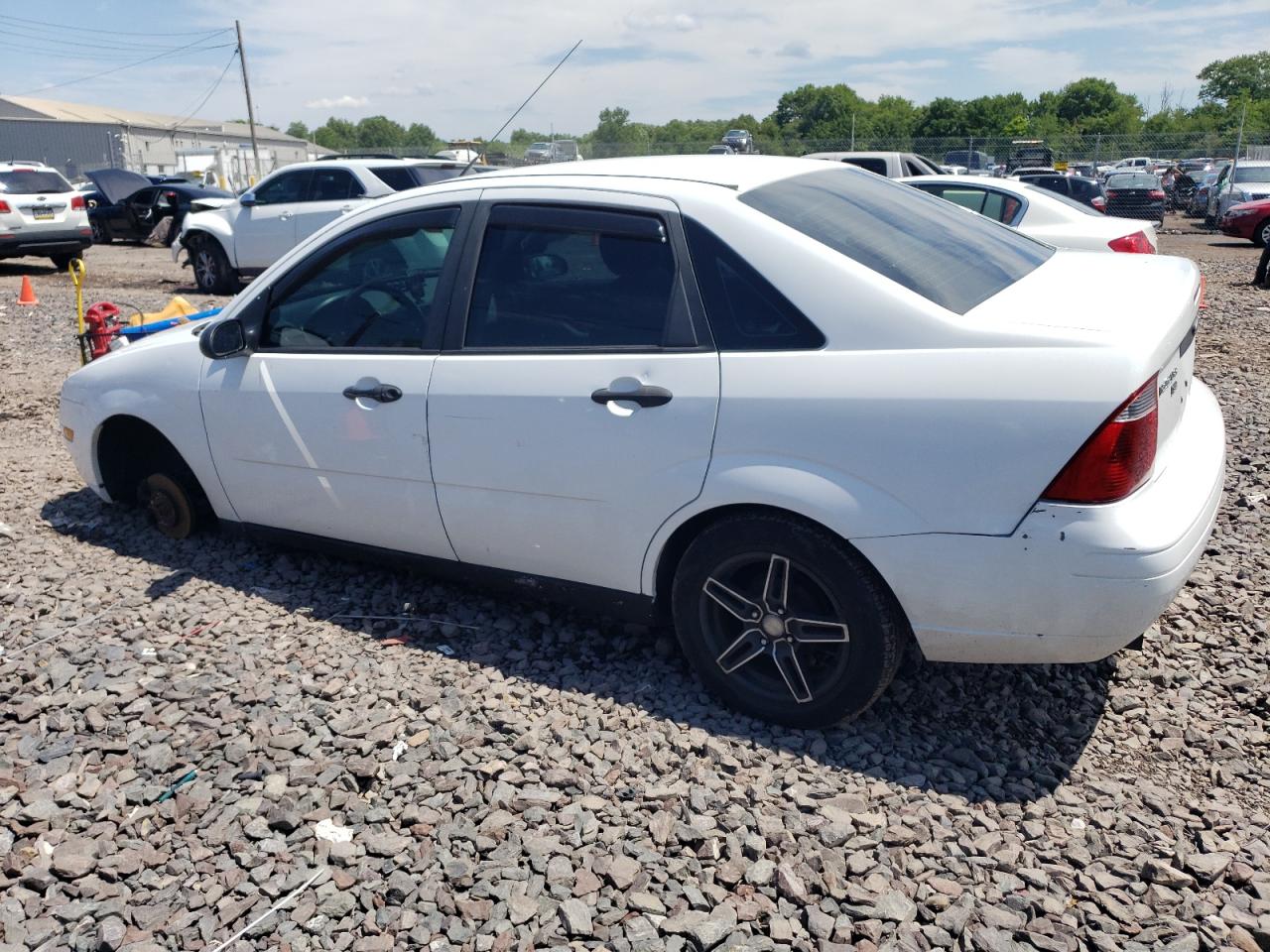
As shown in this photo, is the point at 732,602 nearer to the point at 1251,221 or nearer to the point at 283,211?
the point at 283,211

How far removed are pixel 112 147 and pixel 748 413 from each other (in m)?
63.6

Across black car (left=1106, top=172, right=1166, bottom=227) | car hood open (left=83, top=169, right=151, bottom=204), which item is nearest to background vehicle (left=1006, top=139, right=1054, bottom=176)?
black car (left=1106, top=172, right=1166, bottom=227)

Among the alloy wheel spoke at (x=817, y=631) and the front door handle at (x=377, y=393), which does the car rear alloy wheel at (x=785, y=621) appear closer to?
the alloy wheel spoke at (x=817, y=631)

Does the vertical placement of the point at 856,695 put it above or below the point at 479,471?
below

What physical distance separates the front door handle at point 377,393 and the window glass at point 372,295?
0.19 meters

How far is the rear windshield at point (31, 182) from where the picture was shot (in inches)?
695

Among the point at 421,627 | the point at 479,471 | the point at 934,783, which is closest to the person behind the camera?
the point at 934,783

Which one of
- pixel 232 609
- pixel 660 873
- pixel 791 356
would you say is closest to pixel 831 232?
pixel 791 356

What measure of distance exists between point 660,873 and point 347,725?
1.32 meters

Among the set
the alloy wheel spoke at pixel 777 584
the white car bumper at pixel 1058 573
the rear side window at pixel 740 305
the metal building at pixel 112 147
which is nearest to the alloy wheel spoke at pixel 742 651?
the alloy wheel spoke at pixel 777 584

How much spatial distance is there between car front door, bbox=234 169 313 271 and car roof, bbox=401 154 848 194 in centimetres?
1060

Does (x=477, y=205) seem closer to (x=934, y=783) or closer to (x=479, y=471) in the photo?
(x=479, y=471)

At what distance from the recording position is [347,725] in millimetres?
3551

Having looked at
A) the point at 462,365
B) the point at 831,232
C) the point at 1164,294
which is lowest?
the point at 462,365
